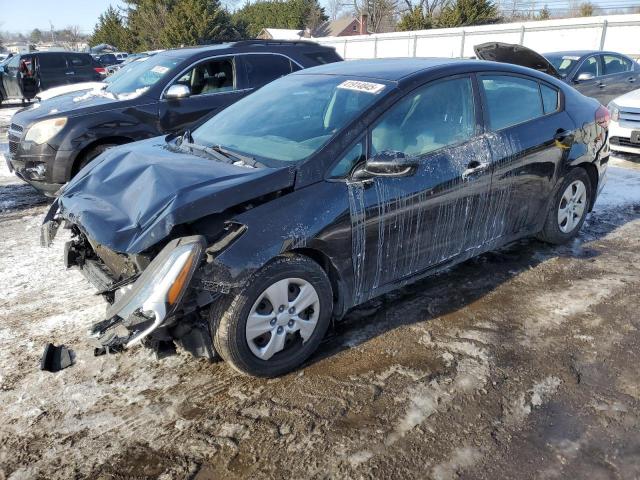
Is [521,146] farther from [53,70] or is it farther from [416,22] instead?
[416,22]

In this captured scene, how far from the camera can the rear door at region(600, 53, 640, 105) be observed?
408 inches

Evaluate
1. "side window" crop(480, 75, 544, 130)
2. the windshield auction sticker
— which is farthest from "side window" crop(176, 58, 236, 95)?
"side window" crop(480, 75, 544, 130)

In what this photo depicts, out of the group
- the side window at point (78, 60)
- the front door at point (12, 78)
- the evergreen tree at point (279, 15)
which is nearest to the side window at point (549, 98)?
the side window at point (78, 60)

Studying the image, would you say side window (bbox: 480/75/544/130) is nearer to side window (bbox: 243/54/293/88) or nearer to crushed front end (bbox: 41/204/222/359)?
crushed front end (bbox: 41/204/222/359)

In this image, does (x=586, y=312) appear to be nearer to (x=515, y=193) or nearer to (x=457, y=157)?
(x=515, y=193)

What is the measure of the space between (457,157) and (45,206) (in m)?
5.14

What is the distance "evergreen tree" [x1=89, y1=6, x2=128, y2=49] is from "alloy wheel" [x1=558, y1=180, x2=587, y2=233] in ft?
160

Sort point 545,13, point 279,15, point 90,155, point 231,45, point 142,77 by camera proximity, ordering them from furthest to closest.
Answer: point 279,15
point 545,13
point 231,45
point 142,77
point 90,155

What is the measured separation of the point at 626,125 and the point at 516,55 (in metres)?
1.98

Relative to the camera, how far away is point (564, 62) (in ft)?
33.0

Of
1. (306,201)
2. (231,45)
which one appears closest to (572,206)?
(306,201)

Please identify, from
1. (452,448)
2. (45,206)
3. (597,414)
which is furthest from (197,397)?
(45,206)

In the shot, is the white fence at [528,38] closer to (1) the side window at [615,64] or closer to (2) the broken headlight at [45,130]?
(1) the side window at [615,64]

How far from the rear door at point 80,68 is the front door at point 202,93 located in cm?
1275
